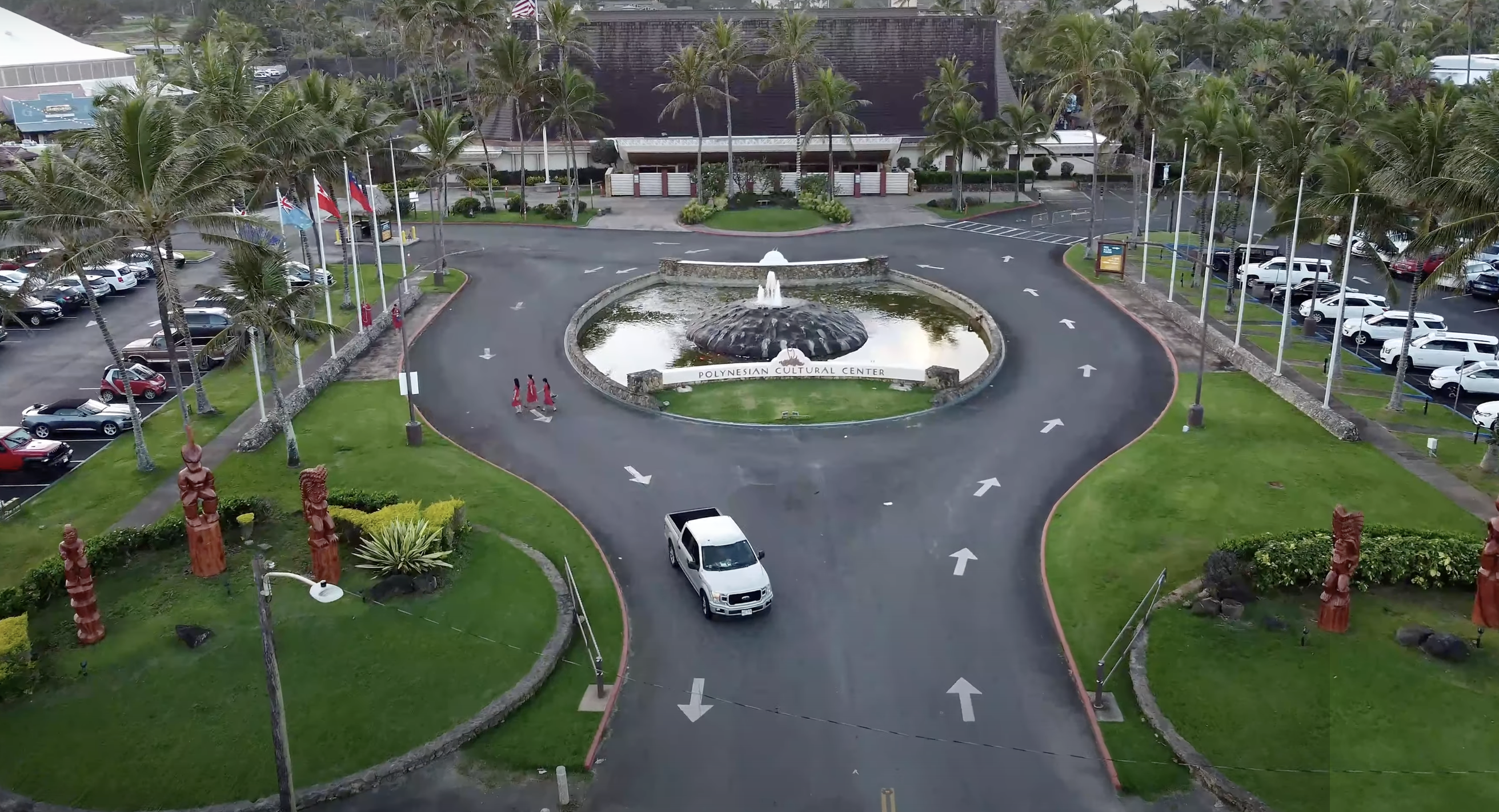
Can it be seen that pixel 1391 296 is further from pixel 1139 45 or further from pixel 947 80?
pixel 947 80

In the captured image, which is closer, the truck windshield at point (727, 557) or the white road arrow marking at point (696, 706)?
the white road arrow marking at point (696, 706)

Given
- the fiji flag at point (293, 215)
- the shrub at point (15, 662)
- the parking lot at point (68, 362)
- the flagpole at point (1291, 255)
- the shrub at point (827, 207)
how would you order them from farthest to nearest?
the shrub at point (827, 207)
the fiji flag at point (293, 215)
the flagpole at point (1291, 255)
the parking lot at point (68, 362)
the shrub at point (15, 662)

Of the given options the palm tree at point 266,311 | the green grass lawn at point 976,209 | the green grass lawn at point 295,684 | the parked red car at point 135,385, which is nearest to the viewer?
the green grass lawn at point 295,684

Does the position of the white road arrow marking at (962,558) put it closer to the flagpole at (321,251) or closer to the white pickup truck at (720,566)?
the white pickup truck at (720,566)

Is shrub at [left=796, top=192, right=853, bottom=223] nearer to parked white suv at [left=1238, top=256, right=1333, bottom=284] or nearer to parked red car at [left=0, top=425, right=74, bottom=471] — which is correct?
parked white suv at [left=1238, top=256, right=1333, bottom=284]

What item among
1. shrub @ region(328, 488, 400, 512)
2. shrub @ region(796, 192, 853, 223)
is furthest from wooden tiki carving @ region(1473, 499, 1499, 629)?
shrub @ region(796, 192, 853, 223)

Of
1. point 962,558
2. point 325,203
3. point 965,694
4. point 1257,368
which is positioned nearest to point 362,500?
point 962,558

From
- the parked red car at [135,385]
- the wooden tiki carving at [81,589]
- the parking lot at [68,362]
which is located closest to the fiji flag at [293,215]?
the parking lot at [68,362]
